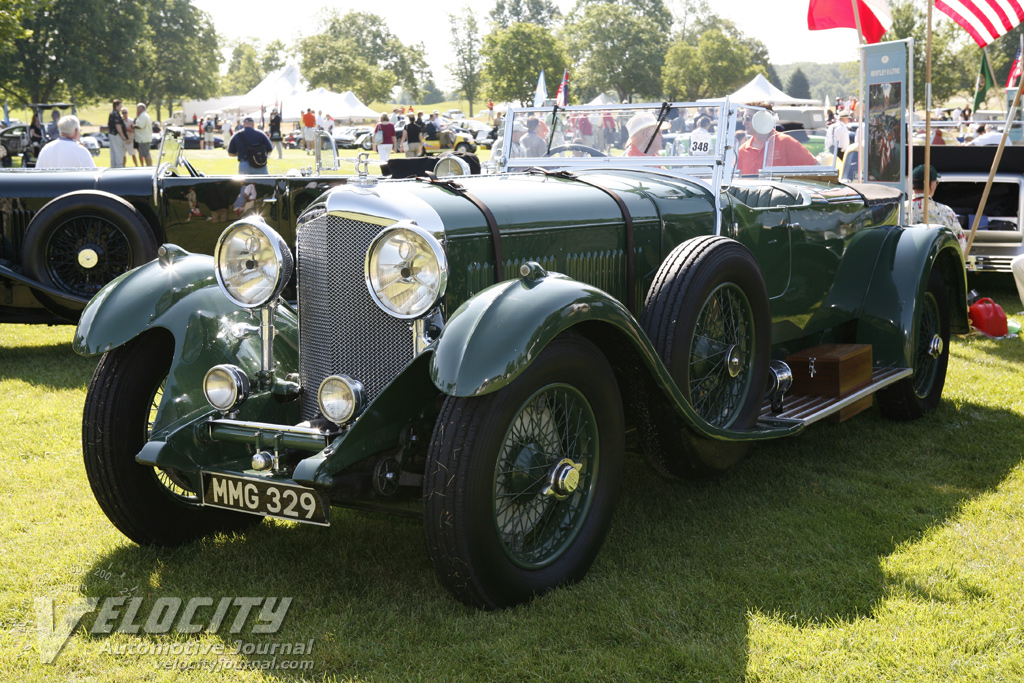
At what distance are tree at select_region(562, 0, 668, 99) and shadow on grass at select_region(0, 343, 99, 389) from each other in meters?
72.6

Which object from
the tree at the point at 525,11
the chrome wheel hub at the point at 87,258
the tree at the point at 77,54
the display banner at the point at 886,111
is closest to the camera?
the chrome wheel hub at the point at 87,258

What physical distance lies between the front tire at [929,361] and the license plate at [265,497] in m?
3.62

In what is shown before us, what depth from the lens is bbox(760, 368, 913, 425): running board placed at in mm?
4047

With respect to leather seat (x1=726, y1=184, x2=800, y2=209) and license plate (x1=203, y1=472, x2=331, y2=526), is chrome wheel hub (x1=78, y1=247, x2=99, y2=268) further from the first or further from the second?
Result: leather seat (x1=726, y1=184, x2=800, y2=209)

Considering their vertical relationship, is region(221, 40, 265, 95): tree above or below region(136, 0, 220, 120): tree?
above

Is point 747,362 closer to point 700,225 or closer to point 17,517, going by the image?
point 700,225

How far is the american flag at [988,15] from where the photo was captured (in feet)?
25.5

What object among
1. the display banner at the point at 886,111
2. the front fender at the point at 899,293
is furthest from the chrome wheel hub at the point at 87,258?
the display banner at the point at 886,111

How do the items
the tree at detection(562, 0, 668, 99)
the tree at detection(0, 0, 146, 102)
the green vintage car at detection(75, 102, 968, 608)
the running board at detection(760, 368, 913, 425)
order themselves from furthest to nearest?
1. the tree at detection(562, 0, 668, 99)
2. the tree at detection(0, 0, 146, 102)
3. the running board at detection(760, 368, 913, 425)
4. the green vintage car at detection(75, 102, 968, 608)

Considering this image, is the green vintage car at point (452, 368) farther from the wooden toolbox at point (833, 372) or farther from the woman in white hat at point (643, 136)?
the woman in white hat at point (643, 136)

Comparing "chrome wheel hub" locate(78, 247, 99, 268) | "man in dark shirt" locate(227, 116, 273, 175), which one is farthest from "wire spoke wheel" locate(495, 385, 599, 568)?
"man in dark shirt" locate(227, 116, 273, 175)

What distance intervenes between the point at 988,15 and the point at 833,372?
5238 millimetres

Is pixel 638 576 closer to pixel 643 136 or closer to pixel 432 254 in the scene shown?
pixel 432 254

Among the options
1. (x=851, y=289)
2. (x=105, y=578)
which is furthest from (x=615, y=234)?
(x=105, y=578)
